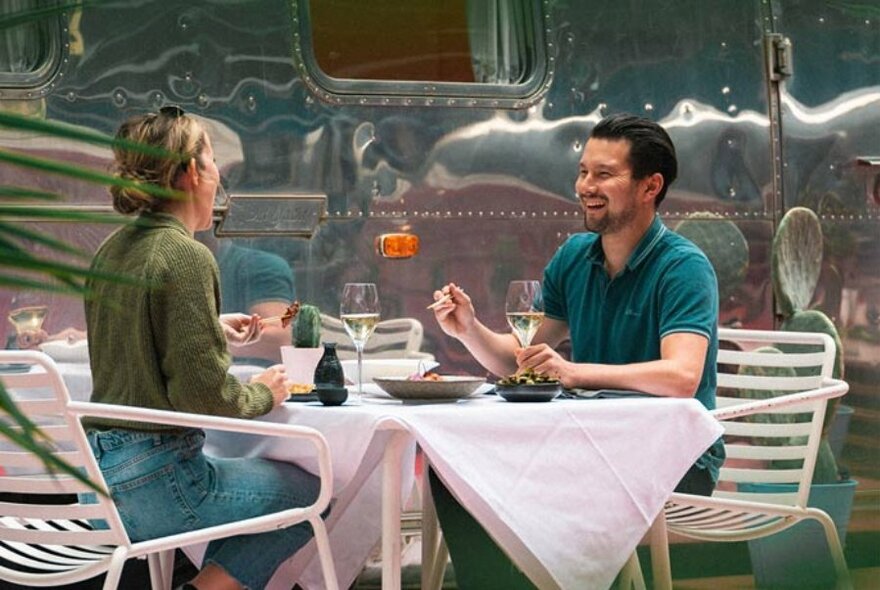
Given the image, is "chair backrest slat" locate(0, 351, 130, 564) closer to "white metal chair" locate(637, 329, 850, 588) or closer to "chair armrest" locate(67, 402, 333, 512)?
"chair armrest" locate(67, 402, 333, 512)

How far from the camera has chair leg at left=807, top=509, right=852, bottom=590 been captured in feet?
12.3

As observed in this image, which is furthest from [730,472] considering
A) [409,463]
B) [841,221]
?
[841,221]

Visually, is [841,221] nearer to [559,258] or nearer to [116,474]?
[559,258]

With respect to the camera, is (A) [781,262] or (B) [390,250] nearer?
(B) [390,250]

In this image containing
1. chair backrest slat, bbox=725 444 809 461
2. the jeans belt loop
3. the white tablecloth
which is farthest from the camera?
chair backrest slat, bbox=725 444 809 461

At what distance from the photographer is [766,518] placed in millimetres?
3939

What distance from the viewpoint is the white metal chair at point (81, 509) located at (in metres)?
2.73

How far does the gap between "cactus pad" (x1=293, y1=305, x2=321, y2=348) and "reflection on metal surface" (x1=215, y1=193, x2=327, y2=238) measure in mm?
1011

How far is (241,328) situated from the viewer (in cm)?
361

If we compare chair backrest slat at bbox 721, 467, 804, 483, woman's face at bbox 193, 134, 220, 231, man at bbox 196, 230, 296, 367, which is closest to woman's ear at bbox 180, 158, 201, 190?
woman's face at bbox 193, 134, 220, 231

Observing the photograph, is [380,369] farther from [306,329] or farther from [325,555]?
[325,555]

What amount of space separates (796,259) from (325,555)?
2.72 m

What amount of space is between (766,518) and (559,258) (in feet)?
3.02

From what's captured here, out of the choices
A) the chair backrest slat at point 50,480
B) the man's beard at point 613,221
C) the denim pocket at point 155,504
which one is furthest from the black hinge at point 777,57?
the chair backrest slat at point 50,480
